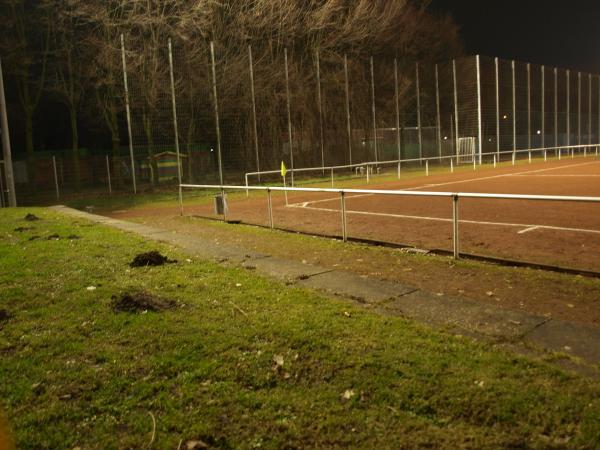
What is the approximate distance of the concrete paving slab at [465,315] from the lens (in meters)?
4.51

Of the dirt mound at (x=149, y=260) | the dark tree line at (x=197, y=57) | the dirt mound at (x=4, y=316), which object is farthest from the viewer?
the dark tree line at (x=197, y=57)

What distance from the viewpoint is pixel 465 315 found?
16.0ft

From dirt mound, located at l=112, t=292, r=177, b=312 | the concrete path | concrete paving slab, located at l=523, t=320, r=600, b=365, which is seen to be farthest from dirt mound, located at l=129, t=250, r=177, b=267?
concrete paving slab, located at l=523, t=320, r=600, b=365

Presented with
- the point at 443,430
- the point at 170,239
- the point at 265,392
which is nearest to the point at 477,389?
the point at 443,430

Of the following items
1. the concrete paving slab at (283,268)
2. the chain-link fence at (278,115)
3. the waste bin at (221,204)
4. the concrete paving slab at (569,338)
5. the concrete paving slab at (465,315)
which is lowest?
the concrete paving slab at (569,338)

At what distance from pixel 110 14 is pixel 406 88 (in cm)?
1897

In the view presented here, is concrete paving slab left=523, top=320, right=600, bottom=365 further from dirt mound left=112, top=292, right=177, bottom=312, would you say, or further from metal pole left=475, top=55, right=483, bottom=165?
metal pole left=475, top=55, right=483, bottom=165

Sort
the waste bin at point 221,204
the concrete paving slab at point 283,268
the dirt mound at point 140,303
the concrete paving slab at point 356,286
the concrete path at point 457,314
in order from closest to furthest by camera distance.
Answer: the concrete path at point 457,314 < the dirt mound at point 140,303 < the concrete paving slab at point 356,286 < the concrete paving slab at point 283,268 < the waste bin at point 221,204

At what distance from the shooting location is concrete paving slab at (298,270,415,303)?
221 inches

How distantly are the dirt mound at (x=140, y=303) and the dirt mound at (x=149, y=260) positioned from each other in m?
1.77

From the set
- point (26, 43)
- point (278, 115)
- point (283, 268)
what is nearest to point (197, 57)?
point (278, 115)

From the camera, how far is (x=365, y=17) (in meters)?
33.8

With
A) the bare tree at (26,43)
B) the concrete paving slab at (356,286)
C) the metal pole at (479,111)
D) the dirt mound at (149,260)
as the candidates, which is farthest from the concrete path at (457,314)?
the metal pole at (479,111)

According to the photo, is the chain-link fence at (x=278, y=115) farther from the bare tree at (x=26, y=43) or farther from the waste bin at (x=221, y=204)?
the waste bin at (x=221, y=204)
